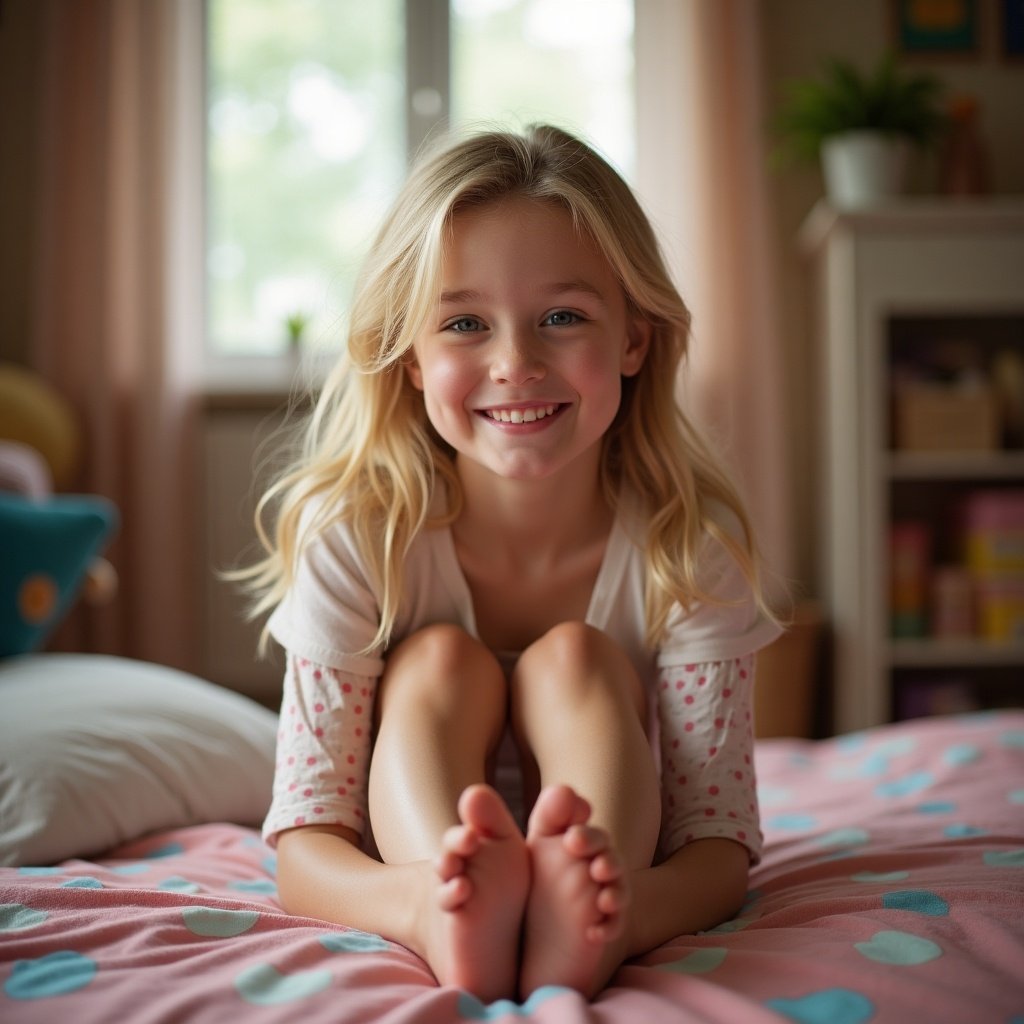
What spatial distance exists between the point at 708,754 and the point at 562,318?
42cm

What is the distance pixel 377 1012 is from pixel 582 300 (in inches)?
24.4

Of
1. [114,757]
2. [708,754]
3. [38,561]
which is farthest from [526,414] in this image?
[38,561]

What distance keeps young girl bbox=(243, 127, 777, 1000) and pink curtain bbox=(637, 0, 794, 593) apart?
5.46 ft

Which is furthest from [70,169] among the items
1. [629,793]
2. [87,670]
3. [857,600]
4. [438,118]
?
[629,793]

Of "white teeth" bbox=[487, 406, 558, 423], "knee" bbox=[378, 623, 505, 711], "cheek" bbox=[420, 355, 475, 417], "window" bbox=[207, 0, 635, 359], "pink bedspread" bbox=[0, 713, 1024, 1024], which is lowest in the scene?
"pink bedspread" bbox=[0, 713, 1024, 1024]

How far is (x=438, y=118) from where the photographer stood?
314cm

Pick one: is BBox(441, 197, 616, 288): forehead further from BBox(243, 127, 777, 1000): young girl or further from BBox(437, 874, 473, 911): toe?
BBox(437, 874, 473, 911): toe

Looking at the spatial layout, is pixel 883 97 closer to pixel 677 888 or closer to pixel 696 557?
pixel 696 557

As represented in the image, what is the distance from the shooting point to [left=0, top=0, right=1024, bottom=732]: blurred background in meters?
2.72

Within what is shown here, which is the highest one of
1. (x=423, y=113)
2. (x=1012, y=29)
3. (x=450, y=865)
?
(x=1012, y=29)

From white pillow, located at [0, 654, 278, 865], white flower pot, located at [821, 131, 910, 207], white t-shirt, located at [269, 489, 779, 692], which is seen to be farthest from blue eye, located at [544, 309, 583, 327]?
white flower pot, located at [821, 131, 910, 207]

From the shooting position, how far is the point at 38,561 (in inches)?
64.9

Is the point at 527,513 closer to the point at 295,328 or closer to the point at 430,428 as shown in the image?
the point at 430,428

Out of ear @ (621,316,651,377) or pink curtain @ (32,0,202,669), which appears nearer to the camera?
ear @ (621,316,651,377)
